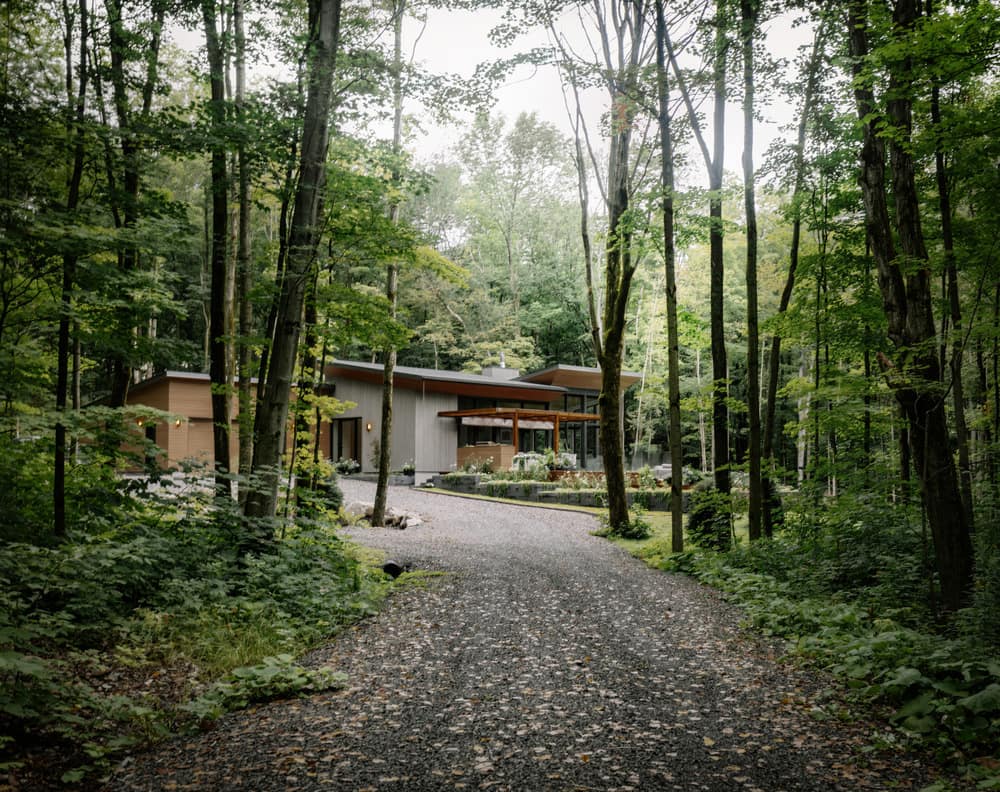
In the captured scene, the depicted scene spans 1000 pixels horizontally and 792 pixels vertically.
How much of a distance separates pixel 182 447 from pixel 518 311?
20.0 m

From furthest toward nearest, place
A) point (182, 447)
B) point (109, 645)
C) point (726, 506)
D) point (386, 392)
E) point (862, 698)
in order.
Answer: point (182, 447) → point (386, 392) → point (726, 506) → point (109, 645) → point (862, 698)

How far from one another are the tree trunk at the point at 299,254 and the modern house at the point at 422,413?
15.4 meters

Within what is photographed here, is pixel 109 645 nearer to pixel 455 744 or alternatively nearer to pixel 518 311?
pixel 455 744

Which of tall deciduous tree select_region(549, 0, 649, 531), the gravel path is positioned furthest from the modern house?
the gravel path

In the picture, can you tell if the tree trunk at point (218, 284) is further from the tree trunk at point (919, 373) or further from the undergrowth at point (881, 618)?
the tree trunk at point (919, 373)

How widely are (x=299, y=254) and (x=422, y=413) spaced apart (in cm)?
1702

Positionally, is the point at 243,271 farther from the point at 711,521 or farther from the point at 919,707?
the point at 919,707

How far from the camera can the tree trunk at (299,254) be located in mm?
7156

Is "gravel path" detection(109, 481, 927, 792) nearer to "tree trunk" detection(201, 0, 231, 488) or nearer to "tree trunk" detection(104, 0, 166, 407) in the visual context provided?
"tree trunk" detection(201, 0, 231, 488)

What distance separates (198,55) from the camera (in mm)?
8859

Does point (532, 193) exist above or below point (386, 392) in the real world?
above

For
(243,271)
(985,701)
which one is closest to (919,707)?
(985,701)

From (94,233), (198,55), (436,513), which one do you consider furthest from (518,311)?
(94,233)

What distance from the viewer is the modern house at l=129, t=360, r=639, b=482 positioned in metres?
22.8
